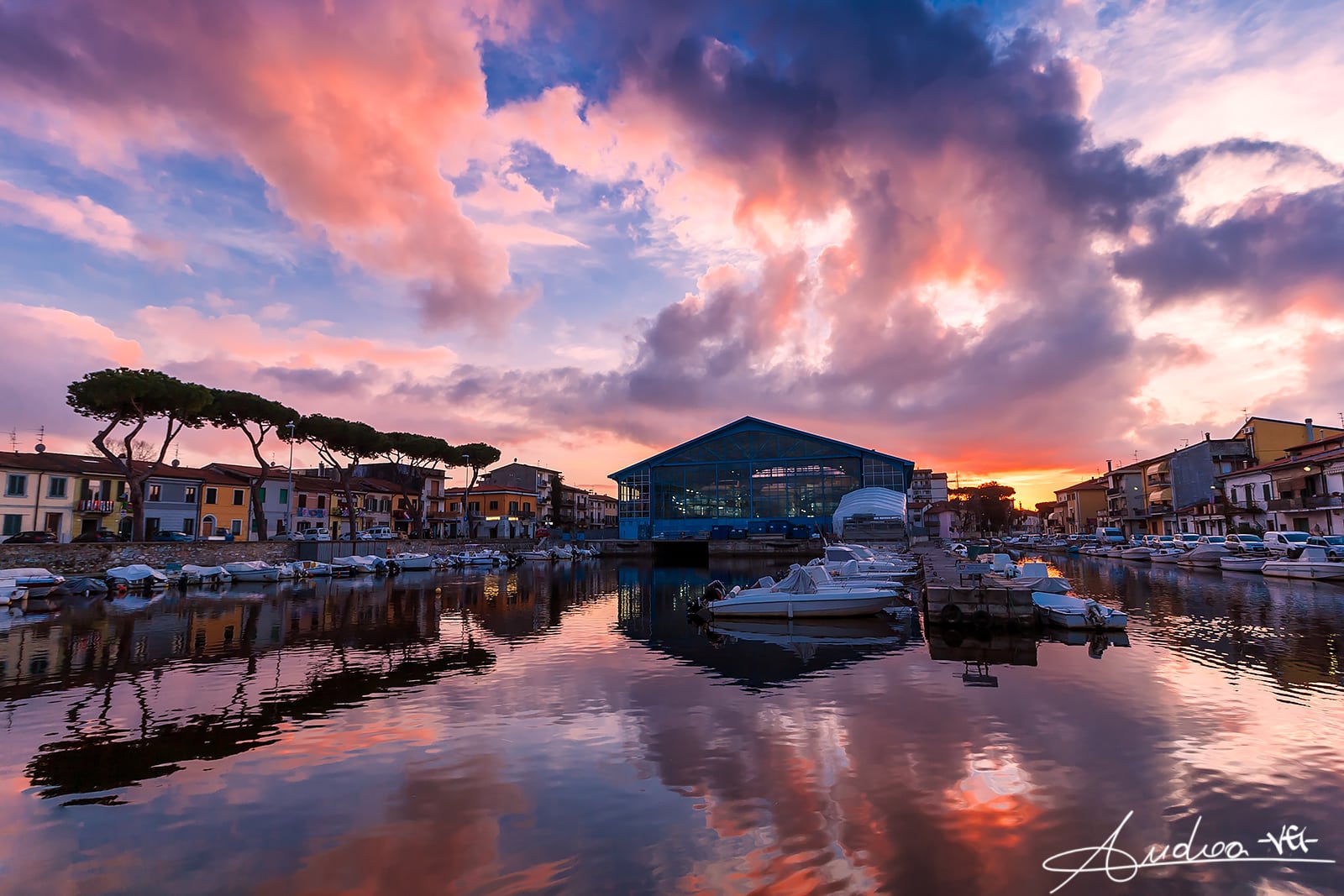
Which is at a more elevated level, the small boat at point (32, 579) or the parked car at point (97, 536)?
the parked car at point (97, 536)

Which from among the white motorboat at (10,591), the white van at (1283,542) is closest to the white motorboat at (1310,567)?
the white van at (1283,542)

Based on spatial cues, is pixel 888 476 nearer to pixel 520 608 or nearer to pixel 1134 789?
pixel 520 608

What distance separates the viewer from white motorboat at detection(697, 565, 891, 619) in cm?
2725

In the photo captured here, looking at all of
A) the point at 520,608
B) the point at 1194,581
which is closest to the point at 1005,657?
the point at 520,608

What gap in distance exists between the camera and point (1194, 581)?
40219 mm

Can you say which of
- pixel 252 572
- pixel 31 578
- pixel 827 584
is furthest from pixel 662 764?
pixel 252 572

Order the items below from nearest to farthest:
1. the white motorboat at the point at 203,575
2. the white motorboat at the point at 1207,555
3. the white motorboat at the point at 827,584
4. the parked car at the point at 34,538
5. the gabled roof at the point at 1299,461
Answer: the white motorboat at the point at 827,584 → the white motorboat at the point at 203,575 → the parked car at the point at 34,538 → the white motorboat at the point at 1207,555 → the gabled roof at the point at 1299,461

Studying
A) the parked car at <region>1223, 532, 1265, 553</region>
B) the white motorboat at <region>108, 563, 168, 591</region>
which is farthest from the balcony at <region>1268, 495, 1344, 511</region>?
the white motorboat at <region>108, 563, 168, 591</region>

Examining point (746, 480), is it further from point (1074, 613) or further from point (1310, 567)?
point (1074, 613)

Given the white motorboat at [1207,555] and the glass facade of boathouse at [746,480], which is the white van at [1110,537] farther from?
the white motorboat at [1207,555]

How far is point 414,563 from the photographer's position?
203 feet

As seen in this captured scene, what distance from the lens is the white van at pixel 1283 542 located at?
45375 mm

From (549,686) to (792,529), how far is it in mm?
67732

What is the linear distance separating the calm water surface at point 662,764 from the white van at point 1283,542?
32014 mm
